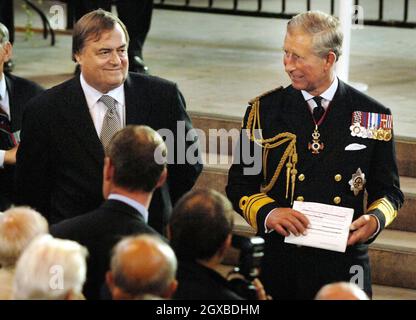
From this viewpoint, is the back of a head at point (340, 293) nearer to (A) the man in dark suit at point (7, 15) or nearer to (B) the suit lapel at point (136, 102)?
(B) the suit lapel at point (136, 102)

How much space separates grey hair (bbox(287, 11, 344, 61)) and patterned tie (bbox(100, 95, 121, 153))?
84 cm

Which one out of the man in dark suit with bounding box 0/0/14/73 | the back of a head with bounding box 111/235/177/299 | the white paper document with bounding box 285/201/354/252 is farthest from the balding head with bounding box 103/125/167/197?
the man in dark suit with bounding box 0/0/14/73

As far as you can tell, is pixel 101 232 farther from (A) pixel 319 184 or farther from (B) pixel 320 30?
(B) pixel 320 30

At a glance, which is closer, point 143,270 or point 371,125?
point 143,270

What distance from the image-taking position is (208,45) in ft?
30.9

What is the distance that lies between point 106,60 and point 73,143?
363mm

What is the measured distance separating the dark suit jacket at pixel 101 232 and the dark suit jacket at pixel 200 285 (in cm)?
35

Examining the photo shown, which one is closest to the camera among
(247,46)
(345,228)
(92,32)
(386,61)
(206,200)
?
(206,200)

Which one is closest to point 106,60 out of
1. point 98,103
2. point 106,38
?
point 106,38

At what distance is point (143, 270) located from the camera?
353 centimetres

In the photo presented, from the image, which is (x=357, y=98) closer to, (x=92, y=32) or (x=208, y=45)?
(x=92, y=32)

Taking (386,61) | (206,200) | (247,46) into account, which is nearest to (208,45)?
(247,46)

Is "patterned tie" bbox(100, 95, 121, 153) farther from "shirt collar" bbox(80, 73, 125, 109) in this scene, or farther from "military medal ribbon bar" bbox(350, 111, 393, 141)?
"military medal ribbon bar" bbox(350, 111, 393, 141)

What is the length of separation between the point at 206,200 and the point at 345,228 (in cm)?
88
